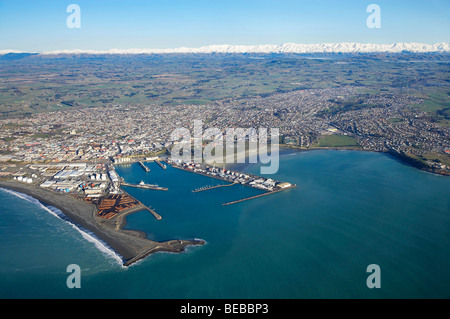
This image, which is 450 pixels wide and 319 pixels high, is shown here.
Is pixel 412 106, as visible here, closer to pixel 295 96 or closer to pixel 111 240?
pixel 295 96

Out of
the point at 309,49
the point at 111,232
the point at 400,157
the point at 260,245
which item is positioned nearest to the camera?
the point at 260,245

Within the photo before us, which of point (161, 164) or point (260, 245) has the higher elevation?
point (161, 164)

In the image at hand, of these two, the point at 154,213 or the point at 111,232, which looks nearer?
the point at 111,232

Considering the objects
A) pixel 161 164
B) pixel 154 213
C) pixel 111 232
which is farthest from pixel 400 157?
pixel 111 232

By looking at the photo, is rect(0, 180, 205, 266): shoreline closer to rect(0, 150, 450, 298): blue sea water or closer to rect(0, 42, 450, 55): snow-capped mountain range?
rect(0, 150, 450, 298): blue sea water

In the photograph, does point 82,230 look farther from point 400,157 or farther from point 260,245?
point 400,157

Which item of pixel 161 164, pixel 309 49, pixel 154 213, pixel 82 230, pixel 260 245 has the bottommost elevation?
pixel 260 245

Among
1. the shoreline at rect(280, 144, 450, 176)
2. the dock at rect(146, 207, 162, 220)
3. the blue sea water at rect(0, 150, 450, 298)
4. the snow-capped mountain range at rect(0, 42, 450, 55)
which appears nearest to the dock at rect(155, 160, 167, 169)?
the blue sea water at rect(0, 150, 450, 298)
